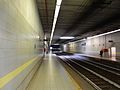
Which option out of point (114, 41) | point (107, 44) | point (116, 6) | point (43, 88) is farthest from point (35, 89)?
point (107, 44)

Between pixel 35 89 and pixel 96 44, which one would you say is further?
pixel 96 44

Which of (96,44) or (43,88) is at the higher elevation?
(96,44)

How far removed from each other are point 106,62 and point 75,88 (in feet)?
40.3

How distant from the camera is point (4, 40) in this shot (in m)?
2.79

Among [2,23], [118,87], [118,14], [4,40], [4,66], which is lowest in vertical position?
[118,87]

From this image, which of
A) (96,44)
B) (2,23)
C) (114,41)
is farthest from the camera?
(96,44)

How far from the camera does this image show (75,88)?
5.78 meters

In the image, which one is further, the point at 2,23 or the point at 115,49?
the point at 115,49

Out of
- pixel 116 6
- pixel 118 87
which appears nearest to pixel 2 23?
pixel 118 87

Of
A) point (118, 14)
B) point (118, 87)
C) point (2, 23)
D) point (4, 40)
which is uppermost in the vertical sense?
point (118, 14)

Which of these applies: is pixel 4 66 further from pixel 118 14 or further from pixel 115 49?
pixel 115 49

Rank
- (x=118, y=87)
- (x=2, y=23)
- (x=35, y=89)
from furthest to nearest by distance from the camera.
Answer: (x=118, y=87) < (x=35, y=89) < (x=2, y=23)

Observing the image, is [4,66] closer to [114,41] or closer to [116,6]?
[116,6]

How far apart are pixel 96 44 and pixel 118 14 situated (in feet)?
49.8
